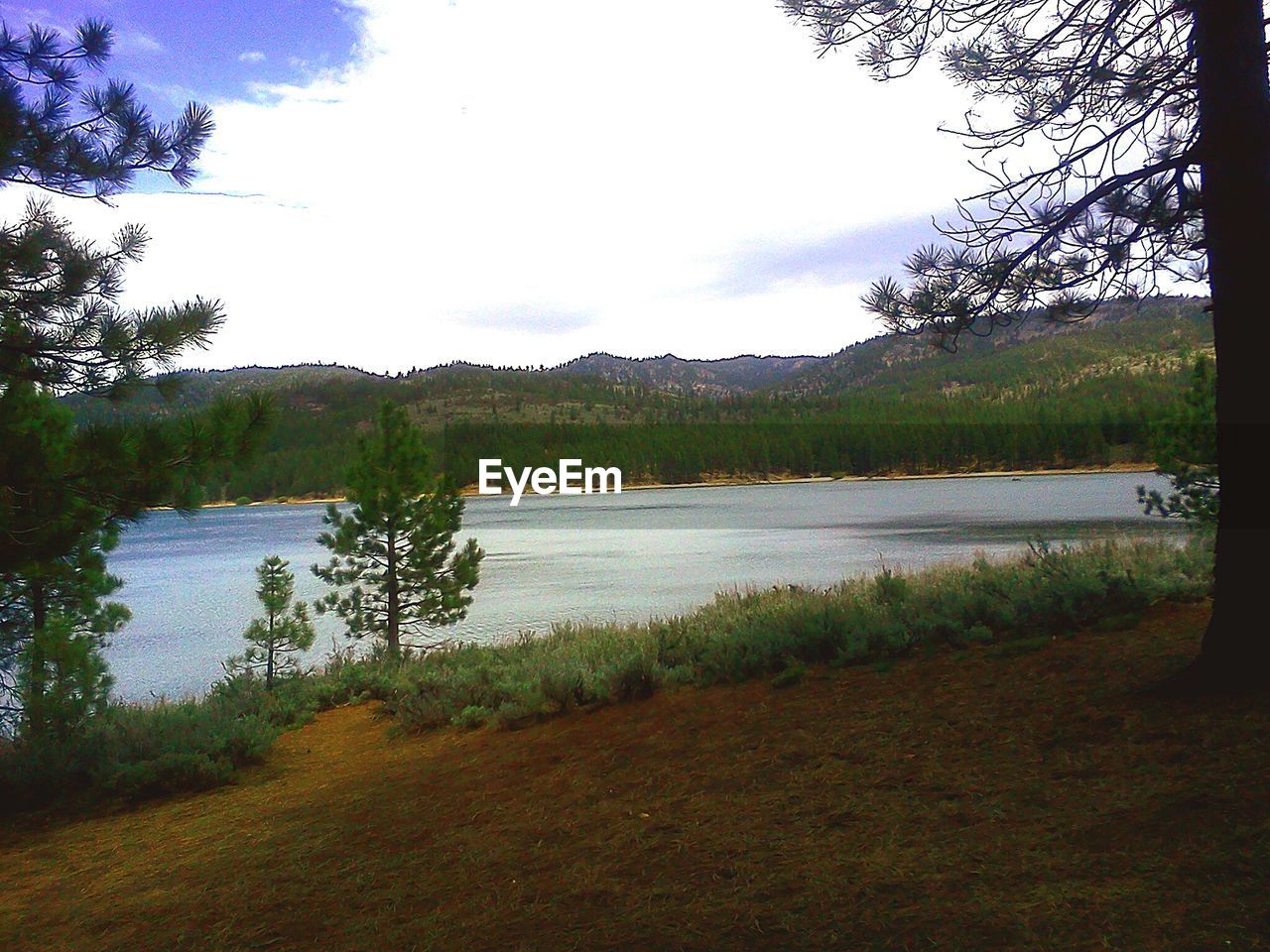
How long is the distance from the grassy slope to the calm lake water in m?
2.60

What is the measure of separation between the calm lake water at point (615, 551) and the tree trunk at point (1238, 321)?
21.6ft

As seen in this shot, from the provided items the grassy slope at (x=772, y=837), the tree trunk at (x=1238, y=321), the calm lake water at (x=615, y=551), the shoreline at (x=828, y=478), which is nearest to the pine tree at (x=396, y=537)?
the calm lake water at (x=615, y=551)

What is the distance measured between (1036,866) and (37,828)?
6.66m

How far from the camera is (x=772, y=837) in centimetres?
363

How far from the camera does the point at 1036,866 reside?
297 centimetres

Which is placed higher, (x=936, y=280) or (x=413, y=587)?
(x=936, y=280)

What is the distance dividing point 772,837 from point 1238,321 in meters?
3.65

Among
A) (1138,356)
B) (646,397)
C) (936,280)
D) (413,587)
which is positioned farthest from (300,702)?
(646,397)

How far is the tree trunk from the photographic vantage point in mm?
4402

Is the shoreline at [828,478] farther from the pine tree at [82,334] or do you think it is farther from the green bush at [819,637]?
the pine tree at [82,334]

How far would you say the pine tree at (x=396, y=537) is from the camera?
14859mm

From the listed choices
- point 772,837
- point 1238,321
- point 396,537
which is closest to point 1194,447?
point 1238,321

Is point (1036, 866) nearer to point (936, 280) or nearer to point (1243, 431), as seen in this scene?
point (1243, 431)

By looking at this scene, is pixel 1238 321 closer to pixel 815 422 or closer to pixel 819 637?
pixel 819 637
